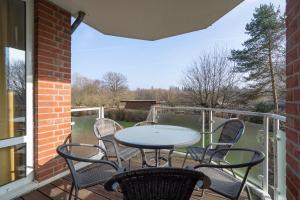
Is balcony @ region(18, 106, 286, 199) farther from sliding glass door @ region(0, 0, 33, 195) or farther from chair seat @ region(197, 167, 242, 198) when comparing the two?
chair seat @ region(197, 167, 242, 198)

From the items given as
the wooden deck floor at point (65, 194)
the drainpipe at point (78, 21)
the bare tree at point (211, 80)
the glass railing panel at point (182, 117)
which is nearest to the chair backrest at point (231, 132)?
the wooden deck floor at point (65, 194)

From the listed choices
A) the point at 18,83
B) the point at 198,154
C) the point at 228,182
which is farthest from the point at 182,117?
the point at 18,83

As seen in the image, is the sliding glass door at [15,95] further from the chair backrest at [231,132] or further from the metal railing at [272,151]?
the metal railing at [272,151]

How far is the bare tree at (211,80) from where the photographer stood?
15586mm

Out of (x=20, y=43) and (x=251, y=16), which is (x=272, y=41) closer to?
(x=251, y=16)

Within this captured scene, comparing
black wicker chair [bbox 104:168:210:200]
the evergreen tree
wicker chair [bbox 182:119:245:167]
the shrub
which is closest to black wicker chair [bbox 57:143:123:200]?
black wicker chair [bbox 104:168:210:200]

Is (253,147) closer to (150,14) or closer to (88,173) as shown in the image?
(88,173)

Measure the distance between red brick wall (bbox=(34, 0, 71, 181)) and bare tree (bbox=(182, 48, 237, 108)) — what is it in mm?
12919

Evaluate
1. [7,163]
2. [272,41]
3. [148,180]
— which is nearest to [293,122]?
[148,180]

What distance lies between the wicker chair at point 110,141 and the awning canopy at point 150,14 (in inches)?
61.9

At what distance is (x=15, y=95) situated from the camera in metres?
2.65

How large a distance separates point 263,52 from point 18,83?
15950 mm

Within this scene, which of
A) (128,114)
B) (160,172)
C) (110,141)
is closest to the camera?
(160,172)

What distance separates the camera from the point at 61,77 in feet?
10.6
